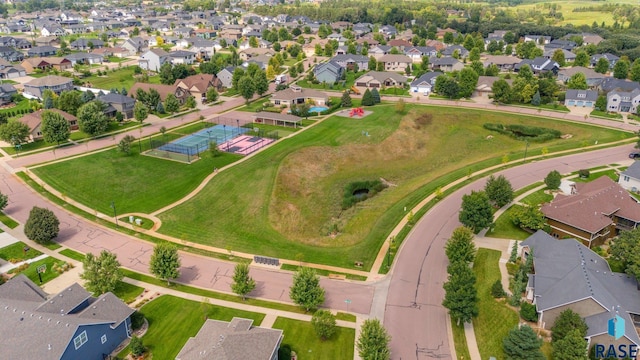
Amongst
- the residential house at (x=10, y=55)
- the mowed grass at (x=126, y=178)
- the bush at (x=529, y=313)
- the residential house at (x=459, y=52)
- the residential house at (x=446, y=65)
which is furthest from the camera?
the residential house at (x=459, y=52)

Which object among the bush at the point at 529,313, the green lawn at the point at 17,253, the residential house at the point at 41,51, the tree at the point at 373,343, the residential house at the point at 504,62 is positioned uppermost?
the residential house at the point at 504,62

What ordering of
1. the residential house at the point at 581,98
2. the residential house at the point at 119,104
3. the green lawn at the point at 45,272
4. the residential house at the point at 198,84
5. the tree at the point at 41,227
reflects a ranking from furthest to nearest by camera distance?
the residential house at the point at 198,84, the residential house at the point at 581,98, the residential house at the point at 119,104, the tree at the point at 41,227, the green lawn at the point at 45,272

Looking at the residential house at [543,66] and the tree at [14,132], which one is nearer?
the tree at [14,132]

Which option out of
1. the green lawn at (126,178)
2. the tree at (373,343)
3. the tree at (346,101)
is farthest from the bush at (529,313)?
the tree at (346,101)

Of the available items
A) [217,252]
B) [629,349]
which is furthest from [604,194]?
[217,252]

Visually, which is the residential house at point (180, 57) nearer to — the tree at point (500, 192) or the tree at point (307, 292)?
the tree at point (500, 192)

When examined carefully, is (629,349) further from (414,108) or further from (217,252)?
(414,108)

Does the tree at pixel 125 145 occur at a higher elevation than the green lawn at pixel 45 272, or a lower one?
higher

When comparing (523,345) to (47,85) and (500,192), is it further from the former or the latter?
(47,85)
